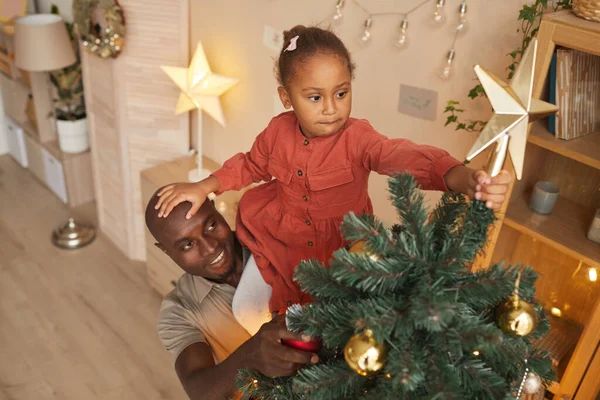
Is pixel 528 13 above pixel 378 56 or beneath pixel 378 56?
above

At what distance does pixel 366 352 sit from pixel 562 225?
0.98 metres

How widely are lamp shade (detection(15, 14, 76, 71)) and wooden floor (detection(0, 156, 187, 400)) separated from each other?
Answer: 1114 millimetres

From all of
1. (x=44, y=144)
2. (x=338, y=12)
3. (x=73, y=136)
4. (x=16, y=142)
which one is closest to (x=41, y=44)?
(x=73, y=136)

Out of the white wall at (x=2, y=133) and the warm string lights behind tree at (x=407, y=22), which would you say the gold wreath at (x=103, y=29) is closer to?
the warm string lights behind tree at (x=407, y=22)

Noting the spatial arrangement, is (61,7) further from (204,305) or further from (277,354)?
(277,354)

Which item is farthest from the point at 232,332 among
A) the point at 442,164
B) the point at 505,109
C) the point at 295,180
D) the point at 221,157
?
Result: the point at 221,157

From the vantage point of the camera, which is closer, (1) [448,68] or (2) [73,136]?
(1) [448,68]

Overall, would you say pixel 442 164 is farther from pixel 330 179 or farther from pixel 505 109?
pixel 330 179

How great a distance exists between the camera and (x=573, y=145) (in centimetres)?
123

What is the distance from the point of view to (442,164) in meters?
0.82

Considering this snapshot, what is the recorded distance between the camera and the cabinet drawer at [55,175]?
11.7 feet

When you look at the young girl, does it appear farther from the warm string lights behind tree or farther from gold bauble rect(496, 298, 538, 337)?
the warm string lights behind tree

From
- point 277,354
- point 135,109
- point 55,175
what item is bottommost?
point 55,175

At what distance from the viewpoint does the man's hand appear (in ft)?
2.54
